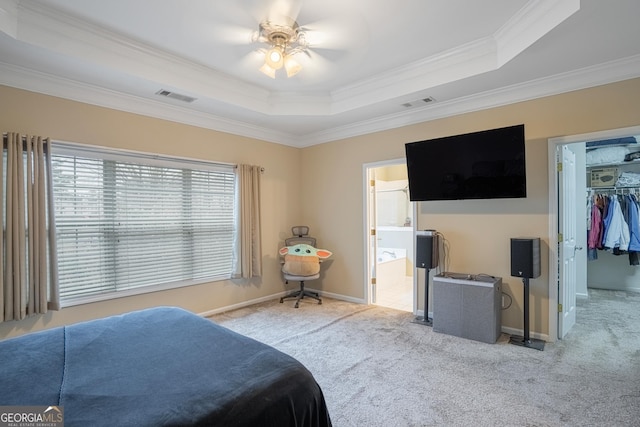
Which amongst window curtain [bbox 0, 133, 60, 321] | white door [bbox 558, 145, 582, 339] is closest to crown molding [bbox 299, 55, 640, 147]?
white door [bbox 558, 145, 582, 339]

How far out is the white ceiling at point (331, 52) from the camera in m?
2.36

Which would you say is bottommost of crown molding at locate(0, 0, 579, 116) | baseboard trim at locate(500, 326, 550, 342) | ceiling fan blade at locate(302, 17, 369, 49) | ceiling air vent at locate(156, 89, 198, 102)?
baseboard trim at locate(500, 326, 550, 342)

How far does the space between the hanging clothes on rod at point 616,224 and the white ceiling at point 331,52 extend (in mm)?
3097

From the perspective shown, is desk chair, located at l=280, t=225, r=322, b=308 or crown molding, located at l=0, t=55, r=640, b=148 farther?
desk chair, located at l=280, t=225, r=322, b=308

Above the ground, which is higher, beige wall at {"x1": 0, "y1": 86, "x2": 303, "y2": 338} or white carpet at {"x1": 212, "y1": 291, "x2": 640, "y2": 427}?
beige wall at {"x1": 0, "y1": 86, "x2": 303, "y2": 338}

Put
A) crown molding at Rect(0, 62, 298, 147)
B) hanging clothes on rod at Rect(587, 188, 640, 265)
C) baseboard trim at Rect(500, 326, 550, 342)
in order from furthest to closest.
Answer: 1. hanging clothes on rod at Rect(587, 188, 640, 265)
2. baseboard trim at Rect(500, 326, 550, 342)
3. crown molding at Rect(0, 62, 298, 147)

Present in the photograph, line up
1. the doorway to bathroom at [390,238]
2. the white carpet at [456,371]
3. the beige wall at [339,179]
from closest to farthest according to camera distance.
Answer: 1. the white carpet at [456,371]
2. the beige wall at [339,179]
3. the doorway to bathroom at [390,238]

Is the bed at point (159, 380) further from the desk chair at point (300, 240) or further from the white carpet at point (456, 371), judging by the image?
the desk chair at point (300, 240)

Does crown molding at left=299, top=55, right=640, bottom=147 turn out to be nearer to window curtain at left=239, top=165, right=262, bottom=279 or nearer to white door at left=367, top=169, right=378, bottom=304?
white door at left=367, top=169, right=378, bottom=304

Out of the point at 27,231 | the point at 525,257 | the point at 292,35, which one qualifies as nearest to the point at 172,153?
the point at 27,231

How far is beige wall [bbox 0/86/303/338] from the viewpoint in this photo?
2885mm

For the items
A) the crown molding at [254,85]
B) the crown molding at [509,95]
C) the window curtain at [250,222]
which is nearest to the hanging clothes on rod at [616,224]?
the crown molding at [509,95]

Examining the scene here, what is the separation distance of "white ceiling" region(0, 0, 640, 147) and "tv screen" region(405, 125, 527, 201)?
22.1 inches

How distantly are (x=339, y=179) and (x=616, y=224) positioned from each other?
4422 millimetres
